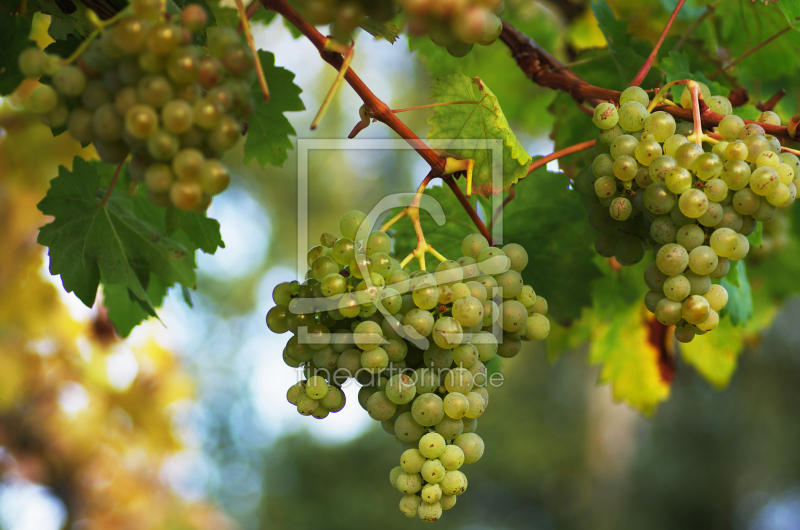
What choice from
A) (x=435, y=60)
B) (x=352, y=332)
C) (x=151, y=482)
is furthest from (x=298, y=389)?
(x=151, y=482)

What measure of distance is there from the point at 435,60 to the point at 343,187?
502 centimetres

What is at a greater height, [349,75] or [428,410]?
[349,75]

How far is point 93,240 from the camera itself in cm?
63

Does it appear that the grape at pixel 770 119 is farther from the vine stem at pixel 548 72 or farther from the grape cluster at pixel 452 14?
the grape cluster at pixel 452 14

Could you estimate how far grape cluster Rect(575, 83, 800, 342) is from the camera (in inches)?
20.1

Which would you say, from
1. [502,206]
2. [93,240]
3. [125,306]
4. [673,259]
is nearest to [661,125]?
[673,259]

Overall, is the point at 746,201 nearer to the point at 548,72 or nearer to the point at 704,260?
the point at 704,260

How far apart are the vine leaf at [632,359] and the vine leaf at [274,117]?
2.44 feet

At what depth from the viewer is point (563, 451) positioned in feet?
22.2

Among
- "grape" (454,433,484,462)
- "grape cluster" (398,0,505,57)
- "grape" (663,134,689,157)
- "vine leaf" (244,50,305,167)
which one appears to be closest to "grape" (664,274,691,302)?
"grape" (663,134,689,157)

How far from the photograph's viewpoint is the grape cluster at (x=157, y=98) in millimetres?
367

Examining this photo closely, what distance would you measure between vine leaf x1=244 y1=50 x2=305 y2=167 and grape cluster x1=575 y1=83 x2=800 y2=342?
0.35m

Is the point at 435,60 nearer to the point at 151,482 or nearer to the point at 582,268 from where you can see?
the point at 582,268

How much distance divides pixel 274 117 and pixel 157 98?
0.31 meters
